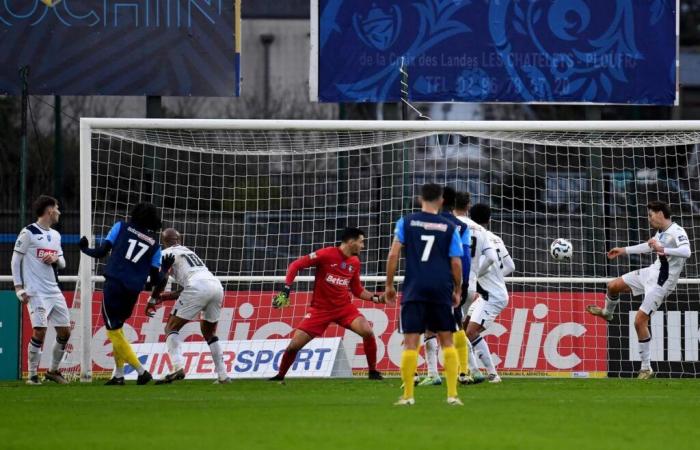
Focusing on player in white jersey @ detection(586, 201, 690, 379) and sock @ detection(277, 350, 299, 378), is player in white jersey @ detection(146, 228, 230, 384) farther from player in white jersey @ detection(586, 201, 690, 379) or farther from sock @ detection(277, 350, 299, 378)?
player in white jersey @ detection(586, 201, 690, 379)

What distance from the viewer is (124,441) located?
893 cm

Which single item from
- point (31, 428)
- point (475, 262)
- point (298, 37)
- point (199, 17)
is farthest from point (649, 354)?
point (298, 37)

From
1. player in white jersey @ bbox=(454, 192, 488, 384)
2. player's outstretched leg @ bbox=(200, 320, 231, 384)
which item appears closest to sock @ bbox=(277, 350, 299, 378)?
player's outstretched leg @ bbox=(200, 320, 231, 384)

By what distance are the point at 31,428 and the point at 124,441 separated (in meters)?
1.30

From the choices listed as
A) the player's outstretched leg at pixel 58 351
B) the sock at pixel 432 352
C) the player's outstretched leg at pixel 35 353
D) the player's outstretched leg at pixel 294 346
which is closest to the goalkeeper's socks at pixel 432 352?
the sock at pixel 432 352

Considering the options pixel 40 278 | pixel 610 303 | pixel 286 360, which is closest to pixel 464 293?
pixel 286 360

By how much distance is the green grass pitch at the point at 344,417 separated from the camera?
887cm

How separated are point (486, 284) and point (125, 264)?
423cm

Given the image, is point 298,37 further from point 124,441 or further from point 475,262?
point 124,441

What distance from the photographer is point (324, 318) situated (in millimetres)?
15531

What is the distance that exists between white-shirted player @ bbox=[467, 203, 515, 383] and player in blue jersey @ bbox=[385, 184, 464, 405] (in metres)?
3.52

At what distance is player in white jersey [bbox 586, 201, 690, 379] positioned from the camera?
16.1 m

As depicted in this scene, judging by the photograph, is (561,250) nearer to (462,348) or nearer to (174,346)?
(462,348)

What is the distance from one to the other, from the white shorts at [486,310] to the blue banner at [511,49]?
4.54 m
